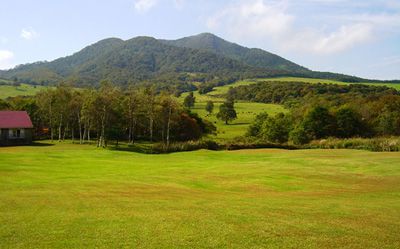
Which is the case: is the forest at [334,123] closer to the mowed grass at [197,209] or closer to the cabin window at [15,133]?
the cabin window at [15,133]

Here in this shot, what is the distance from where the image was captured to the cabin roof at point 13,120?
249 ft

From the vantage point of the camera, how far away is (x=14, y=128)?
76562 millimetres

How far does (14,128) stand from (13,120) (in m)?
1.95

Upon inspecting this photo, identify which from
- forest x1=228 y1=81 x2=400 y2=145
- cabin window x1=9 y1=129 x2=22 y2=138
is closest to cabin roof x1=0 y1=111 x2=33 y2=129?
cabin window x1=9 y1=129 x2=22 y2=138

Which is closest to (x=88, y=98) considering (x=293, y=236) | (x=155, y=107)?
(x=155, y=107)

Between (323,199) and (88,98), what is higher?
(88,98)

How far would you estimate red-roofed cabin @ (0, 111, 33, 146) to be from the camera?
7556 cm

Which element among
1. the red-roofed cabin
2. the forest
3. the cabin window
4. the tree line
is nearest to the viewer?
the red-roofed cabin

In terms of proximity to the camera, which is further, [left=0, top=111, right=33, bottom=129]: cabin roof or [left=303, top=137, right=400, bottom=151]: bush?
[left=0, top=111, right=33, bottom=129]: cabin roof

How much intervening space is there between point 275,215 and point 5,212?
478 inches

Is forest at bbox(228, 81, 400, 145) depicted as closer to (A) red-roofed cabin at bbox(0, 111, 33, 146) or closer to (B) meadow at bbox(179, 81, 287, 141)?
(B) meadow at bbox(179, 81, 287, 141)

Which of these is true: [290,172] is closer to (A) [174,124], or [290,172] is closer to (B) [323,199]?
(B) [323,199]

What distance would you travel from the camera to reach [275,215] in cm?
1866

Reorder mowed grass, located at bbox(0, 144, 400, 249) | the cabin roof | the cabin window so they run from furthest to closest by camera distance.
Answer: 1. the cabin window
2. the cabin roof
3. mowed grass, located at bbox(0, 144, 400, 249)
